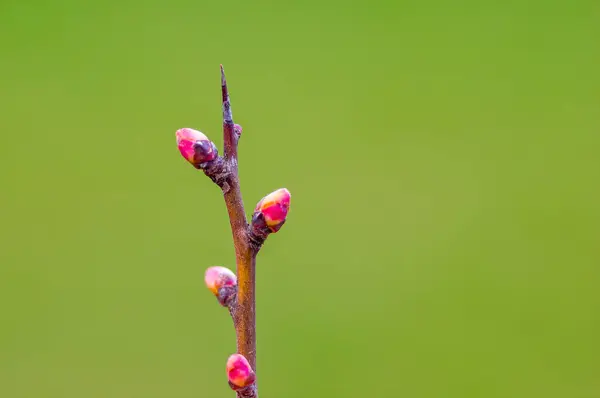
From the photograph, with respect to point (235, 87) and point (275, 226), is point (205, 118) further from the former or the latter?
point (275, 226)

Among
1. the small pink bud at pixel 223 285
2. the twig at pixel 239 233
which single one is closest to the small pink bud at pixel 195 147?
the twig at pixel 239 233

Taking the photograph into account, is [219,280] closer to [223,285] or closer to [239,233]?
[223,285]

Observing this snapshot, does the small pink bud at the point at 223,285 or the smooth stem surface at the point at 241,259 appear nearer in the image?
the smooth stem surface at the point at 241,259

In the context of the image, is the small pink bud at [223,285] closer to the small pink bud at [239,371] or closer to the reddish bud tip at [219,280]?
the reddish bud tip at [219,280]

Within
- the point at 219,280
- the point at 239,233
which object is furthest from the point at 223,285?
the point at 239,233

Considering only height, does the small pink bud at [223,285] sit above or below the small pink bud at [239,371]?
above

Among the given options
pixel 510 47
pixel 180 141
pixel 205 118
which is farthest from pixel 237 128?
pixel 510 47

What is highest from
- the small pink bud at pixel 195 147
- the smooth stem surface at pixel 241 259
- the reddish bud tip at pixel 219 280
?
the small pink bud at pixel 195 147
